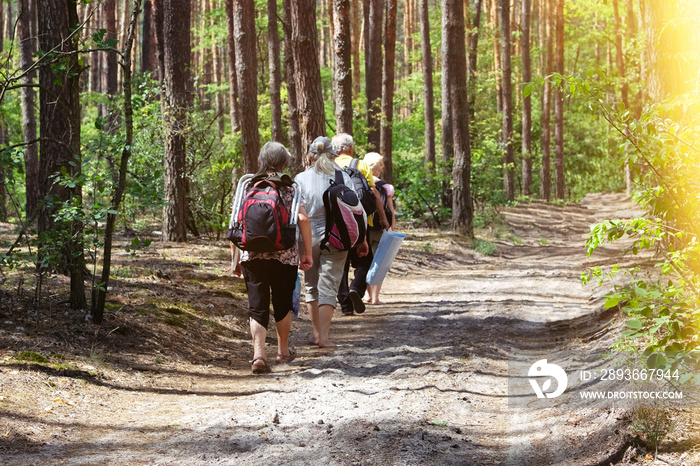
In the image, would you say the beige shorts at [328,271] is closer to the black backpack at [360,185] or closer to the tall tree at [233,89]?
the black backpack at [360,185]

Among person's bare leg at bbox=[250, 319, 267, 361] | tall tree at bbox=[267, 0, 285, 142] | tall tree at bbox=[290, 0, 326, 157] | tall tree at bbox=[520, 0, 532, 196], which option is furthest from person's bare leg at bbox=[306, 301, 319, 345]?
tall tree at bbox=[520, 0, 532, 196]

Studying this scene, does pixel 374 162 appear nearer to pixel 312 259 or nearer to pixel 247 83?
pixel 312 259

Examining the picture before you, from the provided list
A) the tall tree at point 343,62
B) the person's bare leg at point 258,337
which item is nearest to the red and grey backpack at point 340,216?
the person's bare leg at point 258,337

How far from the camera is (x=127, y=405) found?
523 centimetres

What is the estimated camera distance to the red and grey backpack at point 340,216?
273 inches

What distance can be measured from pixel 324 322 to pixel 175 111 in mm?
A: 7300

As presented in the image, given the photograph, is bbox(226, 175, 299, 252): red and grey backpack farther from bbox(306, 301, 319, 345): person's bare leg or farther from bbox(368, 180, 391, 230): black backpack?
bbox(368, 180, 391, 230): black backpack

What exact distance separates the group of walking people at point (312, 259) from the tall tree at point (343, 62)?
377 cm

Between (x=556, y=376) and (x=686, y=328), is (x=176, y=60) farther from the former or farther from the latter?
(x=686, y=328)

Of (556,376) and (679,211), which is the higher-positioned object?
(679,211)

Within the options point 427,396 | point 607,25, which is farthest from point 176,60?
point 607,25

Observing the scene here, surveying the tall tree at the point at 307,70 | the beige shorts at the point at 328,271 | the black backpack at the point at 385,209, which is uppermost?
the tall tree at the point at 307,70

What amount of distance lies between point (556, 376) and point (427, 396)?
1.09 m

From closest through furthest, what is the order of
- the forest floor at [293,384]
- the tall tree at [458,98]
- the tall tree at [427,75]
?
the forest floor at [293,384]
the tall tree at [458,98]
the tall tree at [427,75]
